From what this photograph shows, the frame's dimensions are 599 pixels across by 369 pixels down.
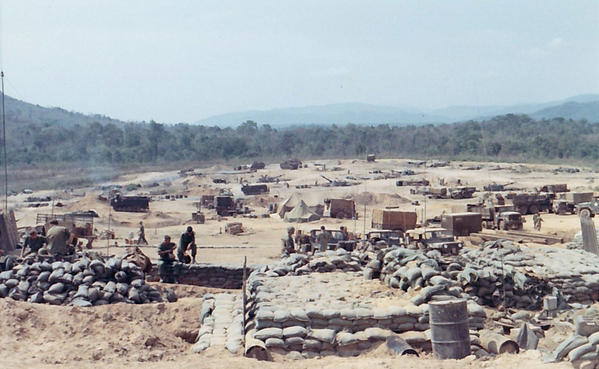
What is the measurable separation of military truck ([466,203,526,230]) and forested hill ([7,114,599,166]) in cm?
4379

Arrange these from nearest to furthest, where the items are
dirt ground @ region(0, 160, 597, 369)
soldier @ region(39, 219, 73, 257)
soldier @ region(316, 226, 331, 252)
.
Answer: dirt ground @ region(0, 160, 597, 369) < soldier @ region(39, 219, 73, 257) < soldier @ region(316, 226, 331, 252)

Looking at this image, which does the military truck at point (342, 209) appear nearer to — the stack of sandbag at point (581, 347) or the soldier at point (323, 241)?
the soldier at point (323, 241)

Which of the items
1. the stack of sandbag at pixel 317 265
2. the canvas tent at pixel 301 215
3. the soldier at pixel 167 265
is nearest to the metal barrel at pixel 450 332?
the stack of sandbag at pixel 317 265

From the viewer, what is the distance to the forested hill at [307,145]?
7856 centimetres

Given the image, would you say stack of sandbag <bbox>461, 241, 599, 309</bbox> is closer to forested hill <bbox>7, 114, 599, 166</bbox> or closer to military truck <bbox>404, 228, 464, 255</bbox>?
military truck <bbox>404, 228, 464, 255</bbox>

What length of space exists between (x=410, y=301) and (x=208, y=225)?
2505 centimetres

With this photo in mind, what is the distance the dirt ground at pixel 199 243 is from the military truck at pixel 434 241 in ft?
14.8

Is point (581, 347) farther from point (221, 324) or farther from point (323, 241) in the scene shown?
point (323, 241)

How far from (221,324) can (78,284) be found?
10.6ft

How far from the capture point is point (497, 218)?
29.3 metres

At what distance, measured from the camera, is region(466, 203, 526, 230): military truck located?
2881cm

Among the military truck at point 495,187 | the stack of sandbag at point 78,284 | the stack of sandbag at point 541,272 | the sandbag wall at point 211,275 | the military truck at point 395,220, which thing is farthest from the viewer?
the military truck at point 495,187

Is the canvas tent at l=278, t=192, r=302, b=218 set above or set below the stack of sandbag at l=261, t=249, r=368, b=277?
below

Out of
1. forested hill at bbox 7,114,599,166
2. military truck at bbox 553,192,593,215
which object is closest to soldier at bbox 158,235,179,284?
military truck at bbox 553,192,593,215
